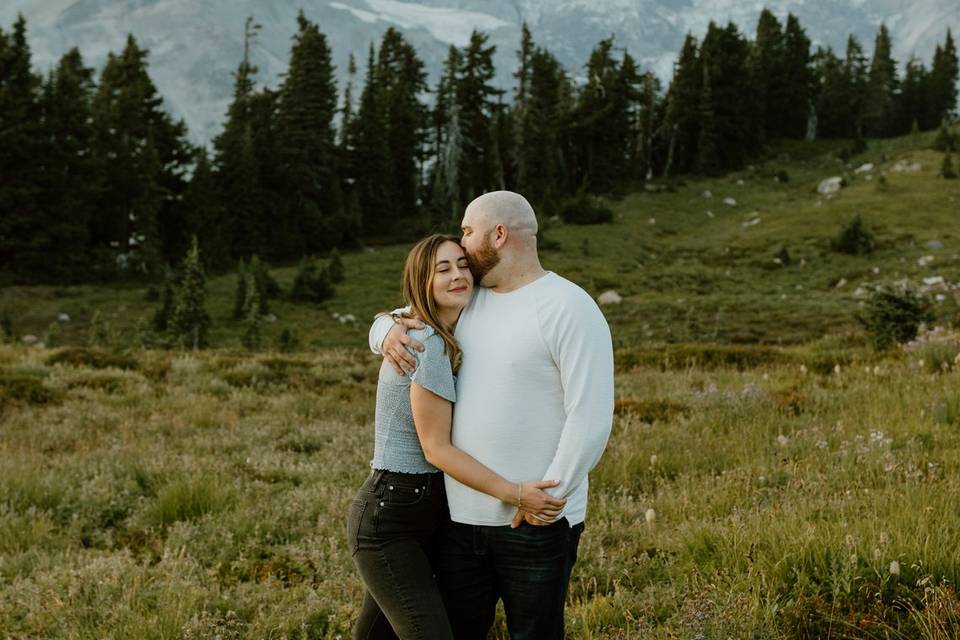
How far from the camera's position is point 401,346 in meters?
3.26

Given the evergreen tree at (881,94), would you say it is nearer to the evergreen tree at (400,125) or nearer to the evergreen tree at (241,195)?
the evergreen tree at (400,125)

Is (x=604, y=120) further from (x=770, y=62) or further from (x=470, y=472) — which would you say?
(x=470, y=472)

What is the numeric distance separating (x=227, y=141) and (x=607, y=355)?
169 ft

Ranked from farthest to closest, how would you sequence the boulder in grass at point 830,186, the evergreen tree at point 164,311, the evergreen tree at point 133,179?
the boulder in grass at point 830,186
the evergreen tree at point 133,179
the evergreen tree at point 164,311

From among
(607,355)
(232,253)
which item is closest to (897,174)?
(232,253)

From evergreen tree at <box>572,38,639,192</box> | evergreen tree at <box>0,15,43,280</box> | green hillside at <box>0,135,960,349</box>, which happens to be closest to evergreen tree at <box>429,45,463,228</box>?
green hillside at <box>0,135,960,349</box>

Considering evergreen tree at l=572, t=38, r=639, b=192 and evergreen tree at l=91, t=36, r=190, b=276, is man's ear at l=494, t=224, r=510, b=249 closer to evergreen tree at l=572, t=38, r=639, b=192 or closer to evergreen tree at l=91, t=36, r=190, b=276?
evergreen tree at l=91, t=36, r=190, b=276

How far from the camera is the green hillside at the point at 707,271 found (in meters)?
28.0

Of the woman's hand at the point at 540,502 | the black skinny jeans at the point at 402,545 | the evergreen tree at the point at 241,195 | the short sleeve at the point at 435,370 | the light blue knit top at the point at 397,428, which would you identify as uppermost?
the evergreen tree at the point at 241,195

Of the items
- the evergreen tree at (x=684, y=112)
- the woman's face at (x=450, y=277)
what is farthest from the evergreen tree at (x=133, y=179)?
the evergreen tree at (x=684, y=112)

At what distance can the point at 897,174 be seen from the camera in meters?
54.4

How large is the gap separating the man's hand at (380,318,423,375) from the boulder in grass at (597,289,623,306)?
29251 millimetres

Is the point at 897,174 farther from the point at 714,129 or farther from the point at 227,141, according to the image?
the point at 227,141

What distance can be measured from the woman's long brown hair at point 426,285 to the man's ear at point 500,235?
204 mm
